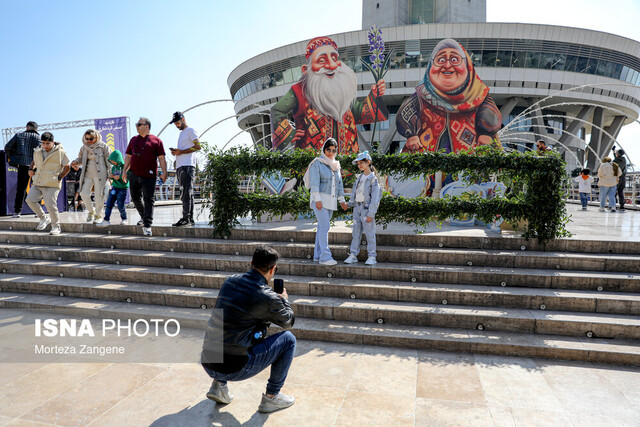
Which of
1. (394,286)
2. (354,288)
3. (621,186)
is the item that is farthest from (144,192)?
(621,186)

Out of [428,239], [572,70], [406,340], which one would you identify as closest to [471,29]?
[572,70]

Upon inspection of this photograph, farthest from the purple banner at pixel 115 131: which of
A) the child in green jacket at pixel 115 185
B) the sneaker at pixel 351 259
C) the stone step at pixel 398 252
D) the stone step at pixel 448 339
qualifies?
the sneaker at pixel 351 259

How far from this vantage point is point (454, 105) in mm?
13695

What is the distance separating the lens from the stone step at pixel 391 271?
4832 mm

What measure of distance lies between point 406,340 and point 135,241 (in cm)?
516

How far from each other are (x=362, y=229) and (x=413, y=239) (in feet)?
3.06

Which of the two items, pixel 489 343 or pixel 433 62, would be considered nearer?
pixel 489 343

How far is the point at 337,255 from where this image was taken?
5930 millimetres

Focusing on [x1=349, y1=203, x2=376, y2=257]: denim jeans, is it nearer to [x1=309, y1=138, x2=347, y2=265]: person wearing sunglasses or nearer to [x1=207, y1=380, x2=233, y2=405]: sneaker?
[x1=309, y1=138, x2=347, y2=265]: person wearing sunglasses

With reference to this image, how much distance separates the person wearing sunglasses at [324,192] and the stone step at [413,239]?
2.54 ft

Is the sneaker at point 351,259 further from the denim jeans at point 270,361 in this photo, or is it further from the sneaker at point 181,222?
the sneaker at point 181,222

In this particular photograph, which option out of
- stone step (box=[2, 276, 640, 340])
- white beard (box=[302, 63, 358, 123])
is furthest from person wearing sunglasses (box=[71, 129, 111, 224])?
white beard (box=[302, 63, 358, 123])

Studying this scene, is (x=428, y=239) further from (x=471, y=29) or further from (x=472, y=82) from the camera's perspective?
(x=471, y=29)

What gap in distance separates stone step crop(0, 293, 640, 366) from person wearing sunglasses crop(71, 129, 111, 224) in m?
3.76
